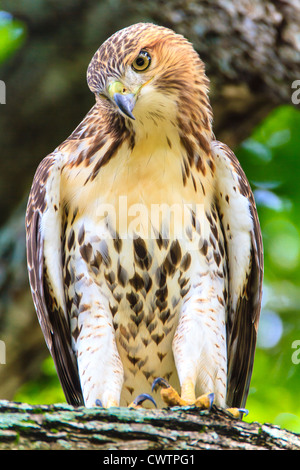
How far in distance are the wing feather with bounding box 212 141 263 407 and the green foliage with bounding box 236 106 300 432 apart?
4.57ft

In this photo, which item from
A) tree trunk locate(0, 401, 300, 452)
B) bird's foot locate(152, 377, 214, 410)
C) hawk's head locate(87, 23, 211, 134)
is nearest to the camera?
tree trunk locate(0, 401, 300, 452)

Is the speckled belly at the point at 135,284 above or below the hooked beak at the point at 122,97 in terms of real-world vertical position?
below

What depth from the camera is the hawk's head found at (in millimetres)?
3887

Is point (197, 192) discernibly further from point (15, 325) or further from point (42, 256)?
point (15, 325)

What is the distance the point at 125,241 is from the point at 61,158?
0.70 m

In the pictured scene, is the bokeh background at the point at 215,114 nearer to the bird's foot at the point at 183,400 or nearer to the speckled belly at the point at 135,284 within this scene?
the speckled belly at the point at 135,284

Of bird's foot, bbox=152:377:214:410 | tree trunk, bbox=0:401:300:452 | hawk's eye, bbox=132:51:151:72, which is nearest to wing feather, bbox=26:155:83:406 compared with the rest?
hawk's eye, bbox=132:51:151:72

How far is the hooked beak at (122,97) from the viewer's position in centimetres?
375

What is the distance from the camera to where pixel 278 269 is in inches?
255

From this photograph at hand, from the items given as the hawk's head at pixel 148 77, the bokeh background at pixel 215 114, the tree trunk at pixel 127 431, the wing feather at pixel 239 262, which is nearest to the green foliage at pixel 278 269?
the bokeh background at pixel 215 114

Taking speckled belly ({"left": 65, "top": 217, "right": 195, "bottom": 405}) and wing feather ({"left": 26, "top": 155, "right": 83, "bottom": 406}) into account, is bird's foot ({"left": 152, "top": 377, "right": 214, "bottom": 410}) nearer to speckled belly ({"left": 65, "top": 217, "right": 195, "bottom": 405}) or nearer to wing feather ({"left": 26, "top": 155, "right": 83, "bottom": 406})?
speckled belly ({"left": 65, "top": 217, "right": 195, "bottom": 405})

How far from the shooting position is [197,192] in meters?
4.28

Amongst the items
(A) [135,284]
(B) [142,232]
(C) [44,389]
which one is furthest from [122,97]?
(C) [44,389]

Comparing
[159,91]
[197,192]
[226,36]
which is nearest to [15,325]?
[197,192]
